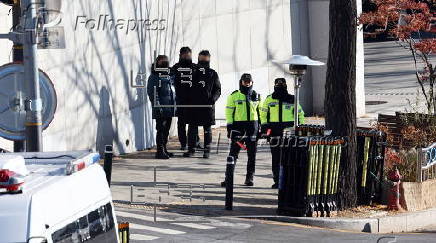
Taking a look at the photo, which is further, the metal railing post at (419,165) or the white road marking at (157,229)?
the metal railing post at (419,165)

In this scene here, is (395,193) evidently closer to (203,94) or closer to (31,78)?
(203,94)

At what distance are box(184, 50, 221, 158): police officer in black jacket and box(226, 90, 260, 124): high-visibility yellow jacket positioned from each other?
8.87ft

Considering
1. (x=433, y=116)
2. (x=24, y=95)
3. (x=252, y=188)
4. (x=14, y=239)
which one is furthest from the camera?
(x=433, y=116)

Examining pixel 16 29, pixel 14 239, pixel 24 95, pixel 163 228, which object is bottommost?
pixel 163 228

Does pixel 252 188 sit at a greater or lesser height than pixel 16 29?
lesser

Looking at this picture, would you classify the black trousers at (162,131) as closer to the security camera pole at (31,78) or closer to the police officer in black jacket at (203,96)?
the police officer in black jacket at (203,96)

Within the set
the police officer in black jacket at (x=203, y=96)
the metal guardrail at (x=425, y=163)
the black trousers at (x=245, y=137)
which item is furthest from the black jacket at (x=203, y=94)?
the metal guardrail at (x=425, y=163)

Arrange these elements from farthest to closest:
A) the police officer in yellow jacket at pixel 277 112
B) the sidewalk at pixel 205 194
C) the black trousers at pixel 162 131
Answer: the black trousers at pixel 162 131, the police officer in yellow jacket at pixel 277 112, the sidewalk at pixel 205 194

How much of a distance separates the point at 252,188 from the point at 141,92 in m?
4.74

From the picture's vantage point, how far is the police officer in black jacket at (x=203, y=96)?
20.6 meters

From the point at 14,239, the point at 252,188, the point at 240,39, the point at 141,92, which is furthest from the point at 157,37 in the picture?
the point at 14,239

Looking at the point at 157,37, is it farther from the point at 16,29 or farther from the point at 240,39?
the point at 16,29

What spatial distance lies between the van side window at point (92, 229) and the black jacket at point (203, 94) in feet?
42.4

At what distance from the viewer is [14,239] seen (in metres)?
6.04
